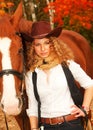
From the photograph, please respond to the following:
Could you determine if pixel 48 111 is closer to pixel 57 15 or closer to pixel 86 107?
pixel 86 107

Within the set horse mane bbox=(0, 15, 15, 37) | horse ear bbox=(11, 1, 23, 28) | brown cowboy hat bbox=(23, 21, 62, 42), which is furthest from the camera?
horse ear bbox=(11, 1, 23, 28)

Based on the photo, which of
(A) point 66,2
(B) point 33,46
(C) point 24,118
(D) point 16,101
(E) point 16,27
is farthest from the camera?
(A) point 66,2

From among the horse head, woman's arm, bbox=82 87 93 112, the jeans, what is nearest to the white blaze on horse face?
the horse head

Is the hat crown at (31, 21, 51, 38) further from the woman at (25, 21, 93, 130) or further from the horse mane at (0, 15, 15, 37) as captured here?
the horse mane at (0, 15, 15, 37)

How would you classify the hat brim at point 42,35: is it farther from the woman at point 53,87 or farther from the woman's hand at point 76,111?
the woman's hand at point 76,111

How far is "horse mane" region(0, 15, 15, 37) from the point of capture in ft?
13.3

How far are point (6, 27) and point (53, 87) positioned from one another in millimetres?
815

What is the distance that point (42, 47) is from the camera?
385cm

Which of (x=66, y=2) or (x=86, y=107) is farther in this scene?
(x=66, y=2)

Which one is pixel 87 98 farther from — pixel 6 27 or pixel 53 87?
pixel 6 27

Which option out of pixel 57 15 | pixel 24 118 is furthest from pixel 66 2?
pixel 24 118

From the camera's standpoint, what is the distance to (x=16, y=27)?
430cm

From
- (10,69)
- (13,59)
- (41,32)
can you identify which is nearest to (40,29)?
(41,32)

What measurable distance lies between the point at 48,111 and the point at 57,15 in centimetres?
1297
